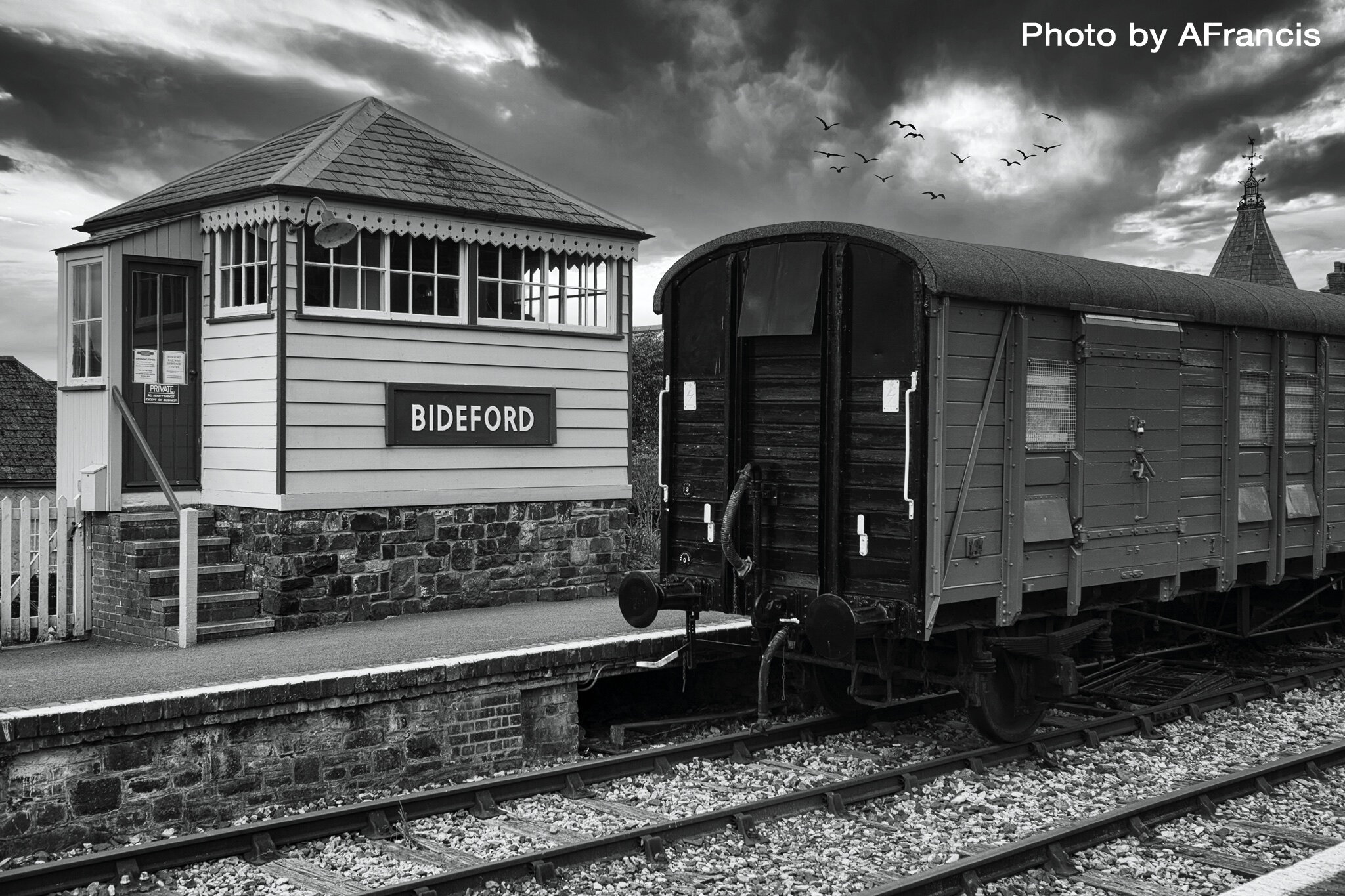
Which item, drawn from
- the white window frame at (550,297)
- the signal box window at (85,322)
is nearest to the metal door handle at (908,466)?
the white window frame at (550,297)

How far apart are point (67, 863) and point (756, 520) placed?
173 inches

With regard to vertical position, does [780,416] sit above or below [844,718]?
above

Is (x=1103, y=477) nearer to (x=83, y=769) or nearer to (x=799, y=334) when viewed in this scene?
(x=799, y=334)

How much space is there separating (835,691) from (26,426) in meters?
18.1

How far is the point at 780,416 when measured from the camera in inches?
322

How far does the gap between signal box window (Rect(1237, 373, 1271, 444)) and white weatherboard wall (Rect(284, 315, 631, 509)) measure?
19.7ft

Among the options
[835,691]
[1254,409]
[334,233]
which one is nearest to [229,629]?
[334,233]

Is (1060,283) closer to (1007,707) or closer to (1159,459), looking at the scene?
(1159,459)

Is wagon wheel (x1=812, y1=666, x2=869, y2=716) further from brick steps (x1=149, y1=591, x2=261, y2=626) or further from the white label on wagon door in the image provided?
brick steps (x1=149, y1=591, x2=261, y2=626)

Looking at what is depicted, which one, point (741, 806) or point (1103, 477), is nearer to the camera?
point (741, 806)

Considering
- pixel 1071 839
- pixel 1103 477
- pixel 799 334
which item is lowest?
pixel 1071 839

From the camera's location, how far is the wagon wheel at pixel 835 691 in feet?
29.7

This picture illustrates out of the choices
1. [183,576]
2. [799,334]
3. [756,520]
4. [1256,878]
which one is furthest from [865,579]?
[183,576]

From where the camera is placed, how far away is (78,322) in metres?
11.4
